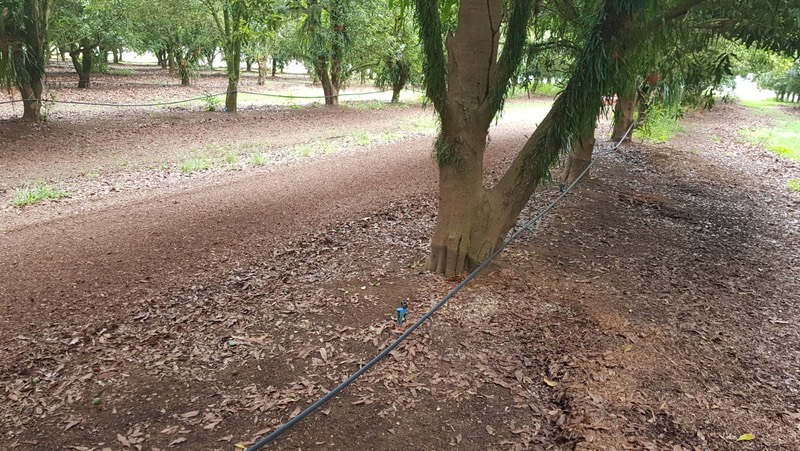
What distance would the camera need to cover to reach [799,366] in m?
3.80

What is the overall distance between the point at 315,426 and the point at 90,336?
6.50 ft

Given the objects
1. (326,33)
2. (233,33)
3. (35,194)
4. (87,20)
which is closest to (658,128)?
(326,33)

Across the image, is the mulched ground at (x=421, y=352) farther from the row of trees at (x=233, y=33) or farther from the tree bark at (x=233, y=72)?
the tree bark at (x=233, y=72)

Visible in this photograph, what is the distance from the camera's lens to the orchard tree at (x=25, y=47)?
33.3ft

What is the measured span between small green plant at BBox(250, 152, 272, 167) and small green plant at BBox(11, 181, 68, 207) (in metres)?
3.13

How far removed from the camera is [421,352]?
3.64m

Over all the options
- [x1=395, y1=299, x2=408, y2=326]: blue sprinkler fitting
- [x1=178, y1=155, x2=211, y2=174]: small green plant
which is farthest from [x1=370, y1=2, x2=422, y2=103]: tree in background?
[x1=395, y1=299, x2=408, y2=326]: blue sprinkler fitting

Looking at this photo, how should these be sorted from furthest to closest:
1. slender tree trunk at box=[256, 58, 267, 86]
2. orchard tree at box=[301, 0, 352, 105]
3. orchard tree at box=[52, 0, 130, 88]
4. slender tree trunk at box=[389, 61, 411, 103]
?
slender tree trunk at box=[256, 58, 267, 86] < slender tree trunk at box=[389, 61, 411, 103] < orchard tree at box=[301, 0, 352, 105] < orchard tree at box=[52, 0, 130, 88]

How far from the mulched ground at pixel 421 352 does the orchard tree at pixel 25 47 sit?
8079mm

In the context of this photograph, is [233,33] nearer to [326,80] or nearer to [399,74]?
[326,80]

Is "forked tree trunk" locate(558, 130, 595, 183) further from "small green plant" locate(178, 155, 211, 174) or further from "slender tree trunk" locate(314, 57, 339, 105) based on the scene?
"slender tree trunk" locate(314, 57, 339, 105)

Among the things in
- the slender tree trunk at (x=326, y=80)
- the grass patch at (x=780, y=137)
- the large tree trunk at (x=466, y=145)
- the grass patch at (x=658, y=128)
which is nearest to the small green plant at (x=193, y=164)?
the large tree trunk at (x=466, y=145)

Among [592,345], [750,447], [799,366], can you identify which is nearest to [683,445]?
[750,447]

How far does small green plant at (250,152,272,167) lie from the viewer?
9.46 m
